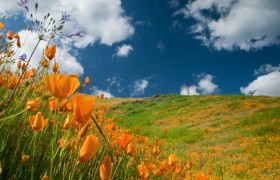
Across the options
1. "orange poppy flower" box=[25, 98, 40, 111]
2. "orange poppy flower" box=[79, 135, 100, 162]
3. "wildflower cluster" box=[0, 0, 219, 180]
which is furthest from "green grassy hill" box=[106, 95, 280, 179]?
"orange poppy flower" box=[79, 135, 100, 162]

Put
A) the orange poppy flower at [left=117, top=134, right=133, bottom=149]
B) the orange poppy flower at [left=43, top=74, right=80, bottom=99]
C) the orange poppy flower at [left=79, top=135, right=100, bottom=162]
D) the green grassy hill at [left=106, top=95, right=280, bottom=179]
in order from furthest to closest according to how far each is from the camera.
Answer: the green grassy hill at [left=106, top=95, right=280, bottom=179]
the orange poppy flower at [left=117, top=134, right=133, bottom=149]
the orange poppy flower at [left=43, top=74, right=80, bottom=99]
the orange poppy flower at [left=79, top=135, right=100, bottom=162]

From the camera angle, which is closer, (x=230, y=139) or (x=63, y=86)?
(x=63, y=86)

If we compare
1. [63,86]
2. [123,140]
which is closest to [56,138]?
[123,140]

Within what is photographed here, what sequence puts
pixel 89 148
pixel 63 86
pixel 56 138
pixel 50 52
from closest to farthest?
pixel 89 148 < pixel 63 86 < pixel 56 138 < pixel 50 52

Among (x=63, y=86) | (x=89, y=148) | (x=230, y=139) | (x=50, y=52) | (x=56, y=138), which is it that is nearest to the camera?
(x=89, y=148)

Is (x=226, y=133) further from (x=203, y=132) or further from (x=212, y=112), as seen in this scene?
(x=212, y=112)

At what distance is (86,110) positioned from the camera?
985mm

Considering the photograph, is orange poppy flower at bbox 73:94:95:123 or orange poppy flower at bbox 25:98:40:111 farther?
orange poppy flower at bbox 25:98:40:111

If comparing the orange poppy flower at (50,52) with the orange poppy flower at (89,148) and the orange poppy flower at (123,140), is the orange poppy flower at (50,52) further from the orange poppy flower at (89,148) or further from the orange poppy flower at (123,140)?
the orange poppy flower at (89,148)

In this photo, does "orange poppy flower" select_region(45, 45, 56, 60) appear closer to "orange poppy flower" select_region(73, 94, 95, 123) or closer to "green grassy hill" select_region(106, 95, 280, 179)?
"orange poppy flower" select_region(73, 94, 95, 123)

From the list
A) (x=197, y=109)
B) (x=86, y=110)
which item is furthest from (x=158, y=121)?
(x=86, y=110)

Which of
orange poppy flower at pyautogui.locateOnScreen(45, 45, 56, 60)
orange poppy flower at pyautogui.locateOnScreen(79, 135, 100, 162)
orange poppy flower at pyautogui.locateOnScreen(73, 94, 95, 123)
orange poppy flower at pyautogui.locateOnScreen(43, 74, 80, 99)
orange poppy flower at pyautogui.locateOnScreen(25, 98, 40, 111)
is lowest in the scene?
orange poppy flower at pyautogui.locateOnScreen(79, 135, 100, 162)

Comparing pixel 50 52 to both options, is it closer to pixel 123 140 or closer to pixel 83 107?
pixel 123 140

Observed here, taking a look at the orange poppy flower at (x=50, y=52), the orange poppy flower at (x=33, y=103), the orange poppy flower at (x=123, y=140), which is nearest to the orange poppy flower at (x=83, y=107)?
the orange poppy flower at (x=33, y=103)
